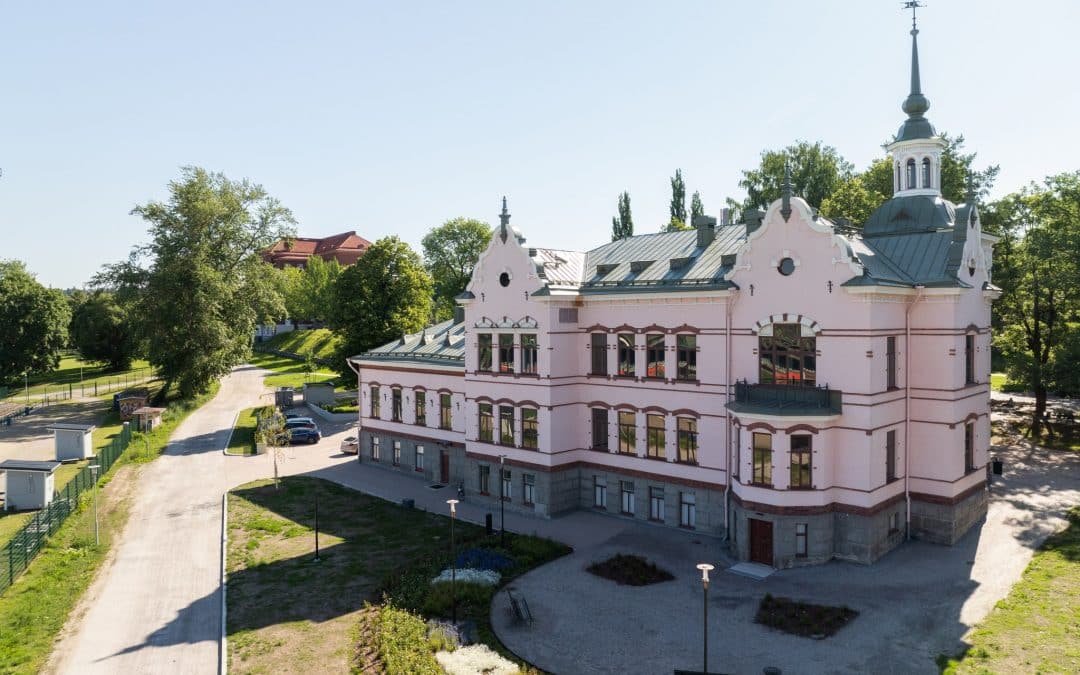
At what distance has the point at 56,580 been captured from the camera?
24.8m

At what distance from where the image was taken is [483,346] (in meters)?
34.1

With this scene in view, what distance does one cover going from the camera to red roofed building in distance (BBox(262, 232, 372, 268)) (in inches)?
5148

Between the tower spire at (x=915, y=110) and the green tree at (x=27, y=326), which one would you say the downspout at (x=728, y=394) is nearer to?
the tower spire at (x=915, y=110)

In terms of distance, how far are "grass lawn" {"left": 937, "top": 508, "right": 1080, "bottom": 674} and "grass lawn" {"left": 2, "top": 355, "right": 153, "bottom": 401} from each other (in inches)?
3270

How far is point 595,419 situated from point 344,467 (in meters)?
18.6

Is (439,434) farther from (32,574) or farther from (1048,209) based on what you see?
(1048,209)

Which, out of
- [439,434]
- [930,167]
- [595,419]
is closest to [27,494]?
[439,434]

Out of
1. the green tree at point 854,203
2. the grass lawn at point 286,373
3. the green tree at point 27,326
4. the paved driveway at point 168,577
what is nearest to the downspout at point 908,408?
the green tree at point 854,203

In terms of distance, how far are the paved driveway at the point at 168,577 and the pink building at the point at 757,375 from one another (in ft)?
40.7

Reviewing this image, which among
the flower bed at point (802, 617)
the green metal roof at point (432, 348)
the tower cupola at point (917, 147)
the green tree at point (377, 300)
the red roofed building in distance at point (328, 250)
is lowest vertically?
the flower bed at point (802, 617)

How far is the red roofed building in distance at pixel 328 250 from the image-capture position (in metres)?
131

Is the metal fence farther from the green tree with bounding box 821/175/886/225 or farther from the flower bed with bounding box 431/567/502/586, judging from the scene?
the green tree with bounding box 821/175/886/225

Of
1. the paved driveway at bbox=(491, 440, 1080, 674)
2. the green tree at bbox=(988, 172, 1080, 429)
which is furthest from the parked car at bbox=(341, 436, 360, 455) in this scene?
the green tree at bbox=(988, 172, 1080, 429)

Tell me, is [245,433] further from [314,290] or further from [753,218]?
[314,290]
